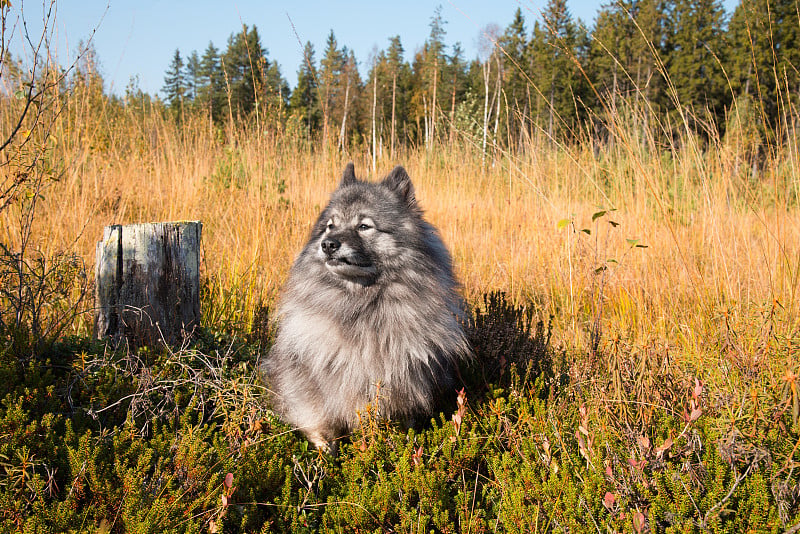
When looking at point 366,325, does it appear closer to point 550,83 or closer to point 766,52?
point 766,52

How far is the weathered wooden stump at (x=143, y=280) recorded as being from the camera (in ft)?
10.6

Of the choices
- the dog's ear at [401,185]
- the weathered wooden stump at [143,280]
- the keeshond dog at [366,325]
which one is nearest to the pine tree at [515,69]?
the dog's ear at [401,185]

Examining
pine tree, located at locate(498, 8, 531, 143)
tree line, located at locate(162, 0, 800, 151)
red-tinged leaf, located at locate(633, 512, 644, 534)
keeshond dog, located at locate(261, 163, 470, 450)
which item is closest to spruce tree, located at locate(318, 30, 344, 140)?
tree line, located at locate(162, 0, 800, 151)

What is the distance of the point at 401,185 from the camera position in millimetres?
2938

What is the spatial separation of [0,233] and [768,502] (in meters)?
5.78

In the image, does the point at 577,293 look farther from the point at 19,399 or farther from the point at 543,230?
the point at 19,399

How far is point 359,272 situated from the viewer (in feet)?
8.34

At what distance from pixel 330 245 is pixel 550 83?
1856cm

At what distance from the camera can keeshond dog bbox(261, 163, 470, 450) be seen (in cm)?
253

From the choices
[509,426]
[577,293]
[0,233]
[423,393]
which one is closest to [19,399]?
[423,393]

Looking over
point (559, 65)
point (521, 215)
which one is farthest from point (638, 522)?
point (559, 65)

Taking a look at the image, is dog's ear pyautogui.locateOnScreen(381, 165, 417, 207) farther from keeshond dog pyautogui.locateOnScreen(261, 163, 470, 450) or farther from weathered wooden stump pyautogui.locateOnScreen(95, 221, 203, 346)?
weathered wooden stump pyautogui.locateOnScreen(95, 221, 203, 346)

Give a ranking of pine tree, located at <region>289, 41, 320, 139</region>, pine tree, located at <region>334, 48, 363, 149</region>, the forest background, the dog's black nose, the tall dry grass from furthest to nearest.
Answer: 1. pine tree, located at <region>334, 48, 363, 149</region>
2. pine tree, located at <region>289, 41, 320, 139</region>
3. the tall dry grass
4. the dog's black nose
5. the forest background

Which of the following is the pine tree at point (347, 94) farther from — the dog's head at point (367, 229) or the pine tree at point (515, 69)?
the dog's head at point (367, 229)
